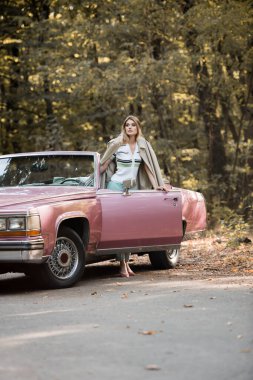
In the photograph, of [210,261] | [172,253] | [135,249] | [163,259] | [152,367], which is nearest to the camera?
[152,367]

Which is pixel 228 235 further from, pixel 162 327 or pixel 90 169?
pixel 162 327

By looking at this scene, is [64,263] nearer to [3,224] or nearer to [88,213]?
[88,213]

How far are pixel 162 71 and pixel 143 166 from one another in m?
9.33

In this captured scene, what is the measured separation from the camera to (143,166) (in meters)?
11.7

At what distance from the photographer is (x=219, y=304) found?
811 centimetres

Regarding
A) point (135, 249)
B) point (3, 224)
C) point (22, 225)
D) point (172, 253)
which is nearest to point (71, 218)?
point (22, 225)

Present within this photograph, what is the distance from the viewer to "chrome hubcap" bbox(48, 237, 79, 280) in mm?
9922

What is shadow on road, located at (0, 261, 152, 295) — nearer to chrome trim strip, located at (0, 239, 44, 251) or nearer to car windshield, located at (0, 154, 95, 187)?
chrome trim strip, located at (0, 239, 44, 251)

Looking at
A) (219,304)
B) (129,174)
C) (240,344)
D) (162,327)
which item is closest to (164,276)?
(129,174)

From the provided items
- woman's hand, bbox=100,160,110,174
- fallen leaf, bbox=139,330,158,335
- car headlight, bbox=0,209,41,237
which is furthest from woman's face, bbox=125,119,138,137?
fallen leaf, bbox=139,330,158,335

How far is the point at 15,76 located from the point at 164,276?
64.5 feet

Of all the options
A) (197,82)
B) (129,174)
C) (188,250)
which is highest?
(197,82)

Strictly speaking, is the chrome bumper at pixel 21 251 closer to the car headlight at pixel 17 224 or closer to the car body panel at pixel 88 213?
the car body panel at pixel 88 213

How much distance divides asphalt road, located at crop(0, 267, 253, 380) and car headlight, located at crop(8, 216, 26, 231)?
2.54 feet
